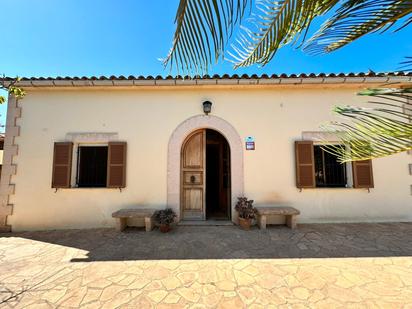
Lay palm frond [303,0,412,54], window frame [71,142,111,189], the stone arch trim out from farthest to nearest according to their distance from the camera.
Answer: window frame [71,142,111,189]
the stone arch trim
palm frond [303,0,412,54]

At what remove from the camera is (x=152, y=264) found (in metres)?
3.33

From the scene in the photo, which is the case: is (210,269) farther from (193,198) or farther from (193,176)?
(193,176)

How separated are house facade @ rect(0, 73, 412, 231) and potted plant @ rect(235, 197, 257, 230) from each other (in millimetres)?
310

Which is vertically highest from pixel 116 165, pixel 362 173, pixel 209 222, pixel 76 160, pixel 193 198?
pixel 76 160

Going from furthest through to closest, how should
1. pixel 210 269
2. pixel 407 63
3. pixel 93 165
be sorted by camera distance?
pixel 93 165 → pixel 210 269 → pixel 407 63

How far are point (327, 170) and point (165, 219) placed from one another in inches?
184

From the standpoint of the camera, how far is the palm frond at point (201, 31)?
3.97 feet

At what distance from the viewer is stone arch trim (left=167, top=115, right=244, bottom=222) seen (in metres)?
5.31

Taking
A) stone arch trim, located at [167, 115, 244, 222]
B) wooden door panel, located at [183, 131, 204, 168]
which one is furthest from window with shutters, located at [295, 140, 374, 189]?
wooden door panel, located at [183, 131, 204, 168]

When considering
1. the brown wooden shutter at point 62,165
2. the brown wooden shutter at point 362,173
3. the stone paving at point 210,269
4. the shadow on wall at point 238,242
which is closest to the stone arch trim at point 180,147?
the shadow on wall at point 238,242

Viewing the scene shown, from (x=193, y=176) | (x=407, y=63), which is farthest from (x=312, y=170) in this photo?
(x=407, y=63)

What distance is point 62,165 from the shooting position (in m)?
5.20

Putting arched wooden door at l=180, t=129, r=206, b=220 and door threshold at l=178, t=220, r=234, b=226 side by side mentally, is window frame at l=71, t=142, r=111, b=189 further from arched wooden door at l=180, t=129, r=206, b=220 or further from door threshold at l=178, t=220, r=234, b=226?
door threshold at l=178, t=220, r=234, b=226

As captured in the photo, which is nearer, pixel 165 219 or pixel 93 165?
pixel 165 219
